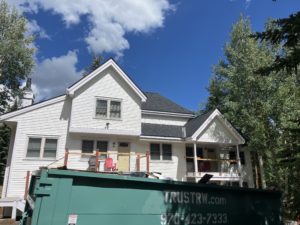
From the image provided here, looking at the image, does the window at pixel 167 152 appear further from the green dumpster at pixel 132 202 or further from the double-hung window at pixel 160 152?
the green dumpster at pixel 132 202

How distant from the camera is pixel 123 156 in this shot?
20.0 m

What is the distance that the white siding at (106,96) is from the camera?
1934 centimetres

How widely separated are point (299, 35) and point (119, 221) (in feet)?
19.9

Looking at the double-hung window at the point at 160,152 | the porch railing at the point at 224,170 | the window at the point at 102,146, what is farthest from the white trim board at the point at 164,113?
the window at the point at 102,146

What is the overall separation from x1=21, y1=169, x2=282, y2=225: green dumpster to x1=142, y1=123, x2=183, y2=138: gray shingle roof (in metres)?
15.0

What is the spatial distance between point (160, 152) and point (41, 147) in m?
8.54

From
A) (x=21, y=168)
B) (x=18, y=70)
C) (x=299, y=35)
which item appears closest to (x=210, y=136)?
(x=21, y=168)

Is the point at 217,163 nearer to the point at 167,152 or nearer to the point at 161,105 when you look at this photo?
the point at 167,152

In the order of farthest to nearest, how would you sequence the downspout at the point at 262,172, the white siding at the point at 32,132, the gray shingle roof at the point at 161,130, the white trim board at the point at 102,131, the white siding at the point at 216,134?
the downspout at the point at 262,172 → the white siding at the point at 216,134 → the gray shingle roof at the point at 161,130 → the white trim board at the point at 102,131 → the white siding at the point at 32,132

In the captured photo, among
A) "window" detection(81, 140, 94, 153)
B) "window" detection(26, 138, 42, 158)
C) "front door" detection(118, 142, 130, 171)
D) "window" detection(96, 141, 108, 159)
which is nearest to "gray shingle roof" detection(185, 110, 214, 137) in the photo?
"front door" detection(118, 142, 130, 171)

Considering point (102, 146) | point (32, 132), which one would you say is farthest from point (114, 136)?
point (32, 132)

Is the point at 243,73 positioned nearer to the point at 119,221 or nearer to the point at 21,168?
the point at 21,168

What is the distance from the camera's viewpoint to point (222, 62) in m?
30.4

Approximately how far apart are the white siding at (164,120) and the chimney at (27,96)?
1074 centimetres
